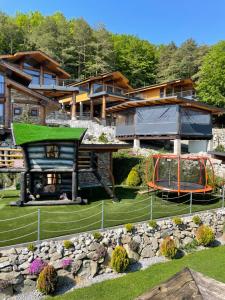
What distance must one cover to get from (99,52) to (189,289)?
59.3m

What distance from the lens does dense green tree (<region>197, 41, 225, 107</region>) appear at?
3875cm

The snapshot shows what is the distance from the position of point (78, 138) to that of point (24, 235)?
18.2ft

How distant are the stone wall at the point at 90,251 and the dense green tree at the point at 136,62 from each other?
Result: 158 feet

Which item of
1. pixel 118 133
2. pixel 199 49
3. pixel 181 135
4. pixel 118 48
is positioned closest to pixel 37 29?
pixel 118 48

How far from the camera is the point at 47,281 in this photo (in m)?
8.69

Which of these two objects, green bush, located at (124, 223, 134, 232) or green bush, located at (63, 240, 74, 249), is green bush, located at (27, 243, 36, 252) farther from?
green bush, located at (124, 223, 134, 232)

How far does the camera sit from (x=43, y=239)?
9844 millimetres

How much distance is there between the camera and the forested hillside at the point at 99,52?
5206 cm

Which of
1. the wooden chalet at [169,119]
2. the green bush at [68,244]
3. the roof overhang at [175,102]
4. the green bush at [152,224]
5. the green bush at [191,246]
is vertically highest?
the roof overhang at [175,102]

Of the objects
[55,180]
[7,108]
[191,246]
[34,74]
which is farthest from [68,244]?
[34,74]

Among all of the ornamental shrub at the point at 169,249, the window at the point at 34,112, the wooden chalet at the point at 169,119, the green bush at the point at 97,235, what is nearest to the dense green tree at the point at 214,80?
the wooden chalet at the point at 169,119

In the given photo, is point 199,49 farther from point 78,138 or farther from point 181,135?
point 78,138

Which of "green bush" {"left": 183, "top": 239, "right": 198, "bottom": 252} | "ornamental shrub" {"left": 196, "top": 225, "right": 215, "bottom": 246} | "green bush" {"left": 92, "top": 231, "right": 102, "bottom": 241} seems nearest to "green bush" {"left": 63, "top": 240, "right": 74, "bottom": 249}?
"green bush" {"left": 92, "top": 231, "right": 102, "bottom": 241}

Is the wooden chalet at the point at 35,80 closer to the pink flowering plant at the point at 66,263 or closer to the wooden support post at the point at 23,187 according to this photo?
the wooden support post at the point at 23,187
